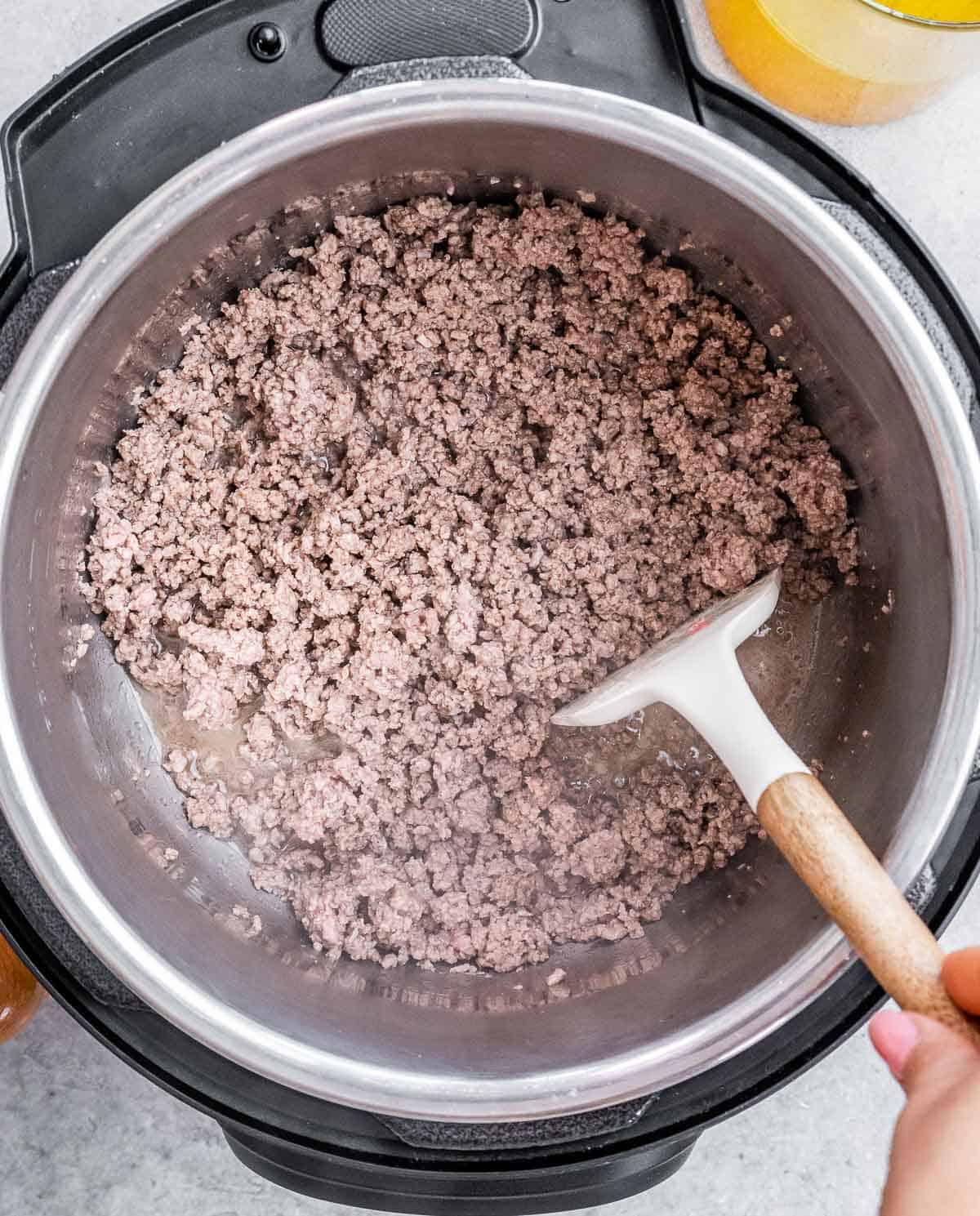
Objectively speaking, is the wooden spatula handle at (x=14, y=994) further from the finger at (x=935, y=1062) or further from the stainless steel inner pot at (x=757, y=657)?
the finger at (x=935, y=1062)

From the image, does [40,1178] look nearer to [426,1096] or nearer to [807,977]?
[426,1096]

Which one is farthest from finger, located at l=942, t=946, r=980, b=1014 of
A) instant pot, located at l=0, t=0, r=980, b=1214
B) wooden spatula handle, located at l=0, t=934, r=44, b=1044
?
wooden spatula handle, located at l=0, t=934, r=44, b=1044

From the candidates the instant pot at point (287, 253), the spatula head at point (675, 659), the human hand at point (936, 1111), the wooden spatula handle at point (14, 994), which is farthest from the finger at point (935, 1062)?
the wooden spatula handle at point (14, 994)

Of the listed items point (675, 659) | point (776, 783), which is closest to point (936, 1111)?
point (776, 783)

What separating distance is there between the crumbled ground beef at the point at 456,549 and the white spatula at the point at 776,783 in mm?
83

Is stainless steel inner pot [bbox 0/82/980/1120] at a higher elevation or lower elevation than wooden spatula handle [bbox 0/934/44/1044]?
higher

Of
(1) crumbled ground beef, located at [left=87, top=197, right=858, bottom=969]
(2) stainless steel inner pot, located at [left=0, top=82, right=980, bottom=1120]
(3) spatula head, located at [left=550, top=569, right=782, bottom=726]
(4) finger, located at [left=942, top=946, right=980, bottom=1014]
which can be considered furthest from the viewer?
(1) crumbled ground beef, located at [left=87, top=197, right=858, bottom=969]

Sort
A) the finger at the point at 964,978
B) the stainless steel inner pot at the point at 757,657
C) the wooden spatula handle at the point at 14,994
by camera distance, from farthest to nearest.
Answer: the wooden spatula handle at the point at 14,994, the stainless steel inner pot at the point at 757,657, the finger at the point at 964,978

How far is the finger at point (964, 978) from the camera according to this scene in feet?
2.54

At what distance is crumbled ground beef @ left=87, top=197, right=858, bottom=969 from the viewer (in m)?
1.20

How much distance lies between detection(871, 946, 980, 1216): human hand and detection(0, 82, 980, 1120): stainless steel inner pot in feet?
0.68

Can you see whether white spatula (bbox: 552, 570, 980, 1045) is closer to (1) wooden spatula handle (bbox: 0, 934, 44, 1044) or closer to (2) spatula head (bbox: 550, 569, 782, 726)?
(2) spatula head (bbox: 550, 569, 782, 726)

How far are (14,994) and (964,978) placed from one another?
3.71ft

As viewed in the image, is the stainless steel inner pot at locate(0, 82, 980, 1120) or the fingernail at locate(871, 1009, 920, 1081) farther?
the stainless steel inner pot at locate(0, 82, 980, 1120)
